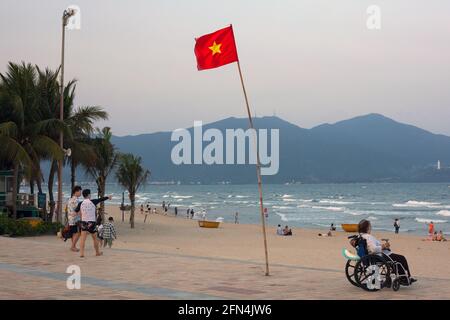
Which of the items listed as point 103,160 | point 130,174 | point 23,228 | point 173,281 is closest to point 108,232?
point 23,228

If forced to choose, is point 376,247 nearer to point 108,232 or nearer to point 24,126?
point 108,232

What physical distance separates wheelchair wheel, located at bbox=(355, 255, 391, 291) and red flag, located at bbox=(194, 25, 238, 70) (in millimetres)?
4527

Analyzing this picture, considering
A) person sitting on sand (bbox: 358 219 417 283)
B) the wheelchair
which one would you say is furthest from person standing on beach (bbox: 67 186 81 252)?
the wheelchair

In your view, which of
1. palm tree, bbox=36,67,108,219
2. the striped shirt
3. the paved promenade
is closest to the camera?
the paved promenade

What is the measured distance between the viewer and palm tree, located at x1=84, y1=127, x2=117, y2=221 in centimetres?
3491

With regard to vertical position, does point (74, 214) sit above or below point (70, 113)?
below

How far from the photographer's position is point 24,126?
2766 cm

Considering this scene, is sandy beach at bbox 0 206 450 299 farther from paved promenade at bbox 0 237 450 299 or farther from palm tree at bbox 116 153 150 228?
palm tree at bbox 116 153 150 228

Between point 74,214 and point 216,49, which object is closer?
point 216,49

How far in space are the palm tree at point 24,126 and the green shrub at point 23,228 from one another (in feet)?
8.58

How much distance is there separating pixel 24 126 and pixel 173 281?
18842 mm

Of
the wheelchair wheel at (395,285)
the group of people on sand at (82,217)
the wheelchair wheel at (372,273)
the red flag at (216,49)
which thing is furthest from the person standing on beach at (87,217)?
the wheelchair wheel at (395,285)

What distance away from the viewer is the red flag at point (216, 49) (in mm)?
12117
